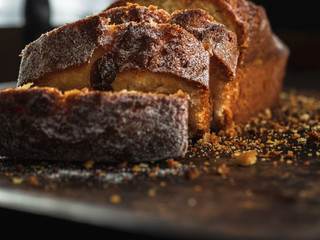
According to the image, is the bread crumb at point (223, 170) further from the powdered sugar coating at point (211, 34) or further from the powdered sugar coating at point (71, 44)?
the powdered sugar coating at point (71, 44)

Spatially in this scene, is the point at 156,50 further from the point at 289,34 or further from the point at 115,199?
the point at 289,34

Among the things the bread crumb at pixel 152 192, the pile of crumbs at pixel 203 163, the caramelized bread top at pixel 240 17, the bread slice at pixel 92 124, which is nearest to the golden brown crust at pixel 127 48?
the bread slice at pixel 92 124

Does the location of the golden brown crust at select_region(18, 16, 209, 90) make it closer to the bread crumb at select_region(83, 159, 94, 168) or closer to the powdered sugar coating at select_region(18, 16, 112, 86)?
the powdered sugar coating at select_region(18, 16, 112, 86)

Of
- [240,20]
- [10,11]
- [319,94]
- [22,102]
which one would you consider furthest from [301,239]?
[10,11]

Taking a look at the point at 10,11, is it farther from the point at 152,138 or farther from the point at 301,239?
the point at 301,239

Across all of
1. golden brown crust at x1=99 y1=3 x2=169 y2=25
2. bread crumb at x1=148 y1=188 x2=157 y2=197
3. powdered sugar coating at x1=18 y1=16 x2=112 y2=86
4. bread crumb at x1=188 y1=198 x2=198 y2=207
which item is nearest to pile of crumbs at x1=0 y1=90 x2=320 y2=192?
bread crumb at x1=148 y1=188 x2=157 y2=197

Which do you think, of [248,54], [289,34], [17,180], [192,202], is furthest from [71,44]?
[289,34]
